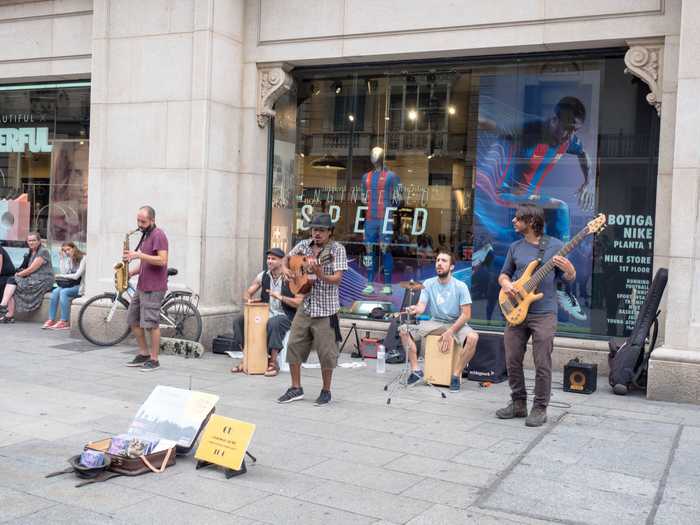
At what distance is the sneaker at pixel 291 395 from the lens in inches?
323

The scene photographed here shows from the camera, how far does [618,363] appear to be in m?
9.18

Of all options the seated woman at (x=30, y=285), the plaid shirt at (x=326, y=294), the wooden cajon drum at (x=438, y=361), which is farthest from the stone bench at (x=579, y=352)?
the seated woman at (x=30, y=285)

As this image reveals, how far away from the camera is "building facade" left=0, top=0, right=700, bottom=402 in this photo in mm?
10297

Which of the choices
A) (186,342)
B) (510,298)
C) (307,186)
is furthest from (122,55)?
(510,298)

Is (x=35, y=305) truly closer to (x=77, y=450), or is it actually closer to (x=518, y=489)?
(x=77, y=450)

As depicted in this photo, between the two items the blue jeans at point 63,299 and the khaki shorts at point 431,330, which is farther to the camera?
the blue jeans at point 63,299

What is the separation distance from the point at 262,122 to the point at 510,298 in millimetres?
5968

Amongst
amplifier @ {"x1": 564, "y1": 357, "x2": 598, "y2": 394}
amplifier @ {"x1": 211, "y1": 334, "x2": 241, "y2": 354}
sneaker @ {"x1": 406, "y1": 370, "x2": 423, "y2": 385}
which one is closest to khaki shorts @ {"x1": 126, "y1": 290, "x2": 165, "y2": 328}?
amplifier @ {"x1": 211, "y1": 334, "x2": 241, "y2": 354}

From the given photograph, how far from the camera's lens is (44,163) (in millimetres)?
14625

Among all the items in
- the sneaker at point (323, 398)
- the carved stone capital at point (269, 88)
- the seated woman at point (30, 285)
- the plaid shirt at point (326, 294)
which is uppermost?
the carved stone capital at point (269, 88)

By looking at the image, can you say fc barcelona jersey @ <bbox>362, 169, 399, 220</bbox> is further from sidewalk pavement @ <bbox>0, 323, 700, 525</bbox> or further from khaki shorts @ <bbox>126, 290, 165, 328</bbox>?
khaki shorts @ <bbox>126, 290, 165, 328</bbox>

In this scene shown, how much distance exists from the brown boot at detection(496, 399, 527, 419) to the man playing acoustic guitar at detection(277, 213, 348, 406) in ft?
5.49

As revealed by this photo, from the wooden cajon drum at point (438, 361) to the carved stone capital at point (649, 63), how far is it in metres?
3.75

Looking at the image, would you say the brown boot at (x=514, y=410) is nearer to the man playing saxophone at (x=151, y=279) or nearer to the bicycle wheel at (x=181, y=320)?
the man playing saxophone at (x=151, y=279)
